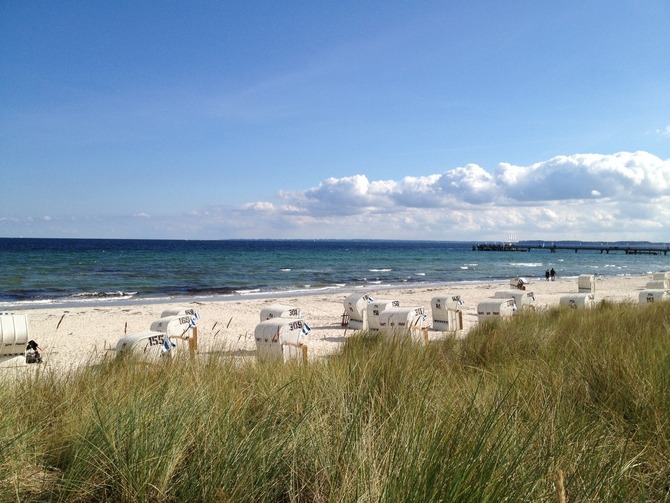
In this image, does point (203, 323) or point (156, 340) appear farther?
point (203, 323)

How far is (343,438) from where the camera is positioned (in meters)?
2.60

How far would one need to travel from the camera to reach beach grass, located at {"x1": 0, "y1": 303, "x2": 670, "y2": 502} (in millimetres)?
2209

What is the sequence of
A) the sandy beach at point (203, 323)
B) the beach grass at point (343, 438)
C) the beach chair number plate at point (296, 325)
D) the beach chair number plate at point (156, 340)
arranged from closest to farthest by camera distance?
the beach grass at point (343, 438) → the beach chair number plate at point (156, 340) → the beach chair number plate at point (296, 325) → the sandy beach at point (203, 323)

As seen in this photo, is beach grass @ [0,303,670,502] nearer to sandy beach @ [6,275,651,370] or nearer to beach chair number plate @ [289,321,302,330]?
beach chair number plate @ [289,321,302,330]

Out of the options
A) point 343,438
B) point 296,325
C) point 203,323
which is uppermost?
point 343,438

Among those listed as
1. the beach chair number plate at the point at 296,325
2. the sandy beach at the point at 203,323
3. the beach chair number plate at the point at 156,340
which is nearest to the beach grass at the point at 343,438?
the beach chair number plate at the point at 156,340

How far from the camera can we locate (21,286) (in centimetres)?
2916

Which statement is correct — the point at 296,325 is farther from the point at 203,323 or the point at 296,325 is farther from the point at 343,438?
the point at 203,323

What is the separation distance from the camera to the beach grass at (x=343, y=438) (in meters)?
2.21

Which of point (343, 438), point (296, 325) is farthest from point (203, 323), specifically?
point (343, 438)

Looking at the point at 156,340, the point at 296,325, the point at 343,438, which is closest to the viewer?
the point at 343,438

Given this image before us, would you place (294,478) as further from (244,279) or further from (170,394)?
(244,279)

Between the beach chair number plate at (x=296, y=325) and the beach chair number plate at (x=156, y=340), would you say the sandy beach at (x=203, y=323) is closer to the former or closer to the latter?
the beach chair number plate at (x=296, y=325)

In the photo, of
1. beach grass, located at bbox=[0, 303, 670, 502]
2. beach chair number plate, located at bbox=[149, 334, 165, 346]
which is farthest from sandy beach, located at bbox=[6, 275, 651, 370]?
beach grass, located at bbox=[0, 303, 670, 502]
